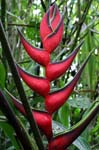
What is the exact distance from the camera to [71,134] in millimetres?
388

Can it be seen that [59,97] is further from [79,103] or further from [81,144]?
[79,103]

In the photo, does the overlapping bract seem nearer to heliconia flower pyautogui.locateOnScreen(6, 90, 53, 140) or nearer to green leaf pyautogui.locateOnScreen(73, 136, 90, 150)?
heliconia flower pyautogui.locateOnScreen(6, 90, 53, 140)

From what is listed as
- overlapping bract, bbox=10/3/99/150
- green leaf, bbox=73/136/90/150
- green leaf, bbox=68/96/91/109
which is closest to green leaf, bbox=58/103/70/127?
green leaf, bbox=68/96/91/109

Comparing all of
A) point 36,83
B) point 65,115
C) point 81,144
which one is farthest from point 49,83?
point 65,115

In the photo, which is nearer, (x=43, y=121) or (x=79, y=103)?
(x=43, y=121)

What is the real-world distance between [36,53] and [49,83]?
1.5 inches

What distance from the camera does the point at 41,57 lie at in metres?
0.43

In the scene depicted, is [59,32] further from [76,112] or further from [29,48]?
[76,112]

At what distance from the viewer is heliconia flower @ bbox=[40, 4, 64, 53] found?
0.44 m

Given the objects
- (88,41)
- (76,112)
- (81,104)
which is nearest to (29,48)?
(81,104)

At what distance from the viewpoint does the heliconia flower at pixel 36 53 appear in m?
0.42

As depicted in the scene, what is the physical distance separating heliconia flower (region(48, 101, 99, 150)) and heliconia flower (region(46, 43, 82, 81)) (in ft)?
0.18

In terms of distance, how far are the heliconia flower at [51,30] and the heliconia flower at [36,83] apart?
0.04 meters

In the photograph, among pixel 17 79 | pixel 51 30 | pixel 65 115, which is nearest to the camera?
pixel 17 79
